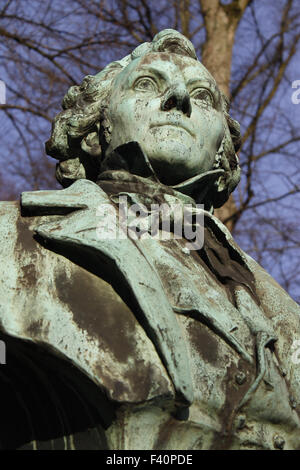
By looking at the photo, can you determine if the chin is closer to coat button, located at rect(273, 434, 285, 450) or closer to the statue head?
the statue head

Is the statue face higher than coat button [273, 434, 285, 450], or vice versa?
the statue face

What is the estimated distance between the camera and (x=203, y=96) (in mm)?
3791

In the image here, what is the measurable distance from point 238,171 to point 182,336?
1112 mm

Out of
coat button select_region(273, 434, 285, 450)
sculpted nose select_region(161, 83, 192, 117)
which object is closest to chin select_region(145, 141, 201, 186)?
sculpted nose select_region(161, 83, 192, 117)

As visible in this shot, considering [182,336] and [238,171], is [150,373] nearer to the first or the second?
[182,336]

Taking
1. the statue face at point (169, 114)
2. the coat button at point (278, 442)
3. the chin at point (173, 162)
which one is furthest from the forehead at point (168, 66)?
the coat button at point (278, 442)

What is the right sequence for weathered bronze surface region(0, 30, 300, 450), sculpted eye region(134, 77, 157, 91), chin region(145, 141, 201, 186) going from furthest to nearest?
sculpted eye region(134, 77, 157, 91) → chin region(145, 141, 201, 186) → weathered bronze surface region(0, 30, 300, 450)

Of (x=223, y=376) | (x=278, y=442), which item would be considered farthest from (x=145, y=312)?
(x=278, y=442)

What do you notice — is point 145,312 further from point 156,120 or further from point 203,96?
point 203,96

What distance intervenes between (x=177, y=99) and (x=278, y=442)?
3.66 feet

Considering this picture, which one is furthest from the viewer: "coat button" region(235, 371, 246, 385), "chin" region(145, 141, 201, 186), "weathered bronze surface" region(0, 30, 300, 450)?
"chin" region(145, 141, 201, 186)

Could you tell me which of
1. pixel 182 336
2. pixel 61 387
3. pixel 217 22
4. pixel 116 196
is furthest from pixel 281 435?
pixel 217 22

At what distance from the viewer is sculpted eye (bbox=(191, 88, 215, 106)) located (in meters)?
3.78
